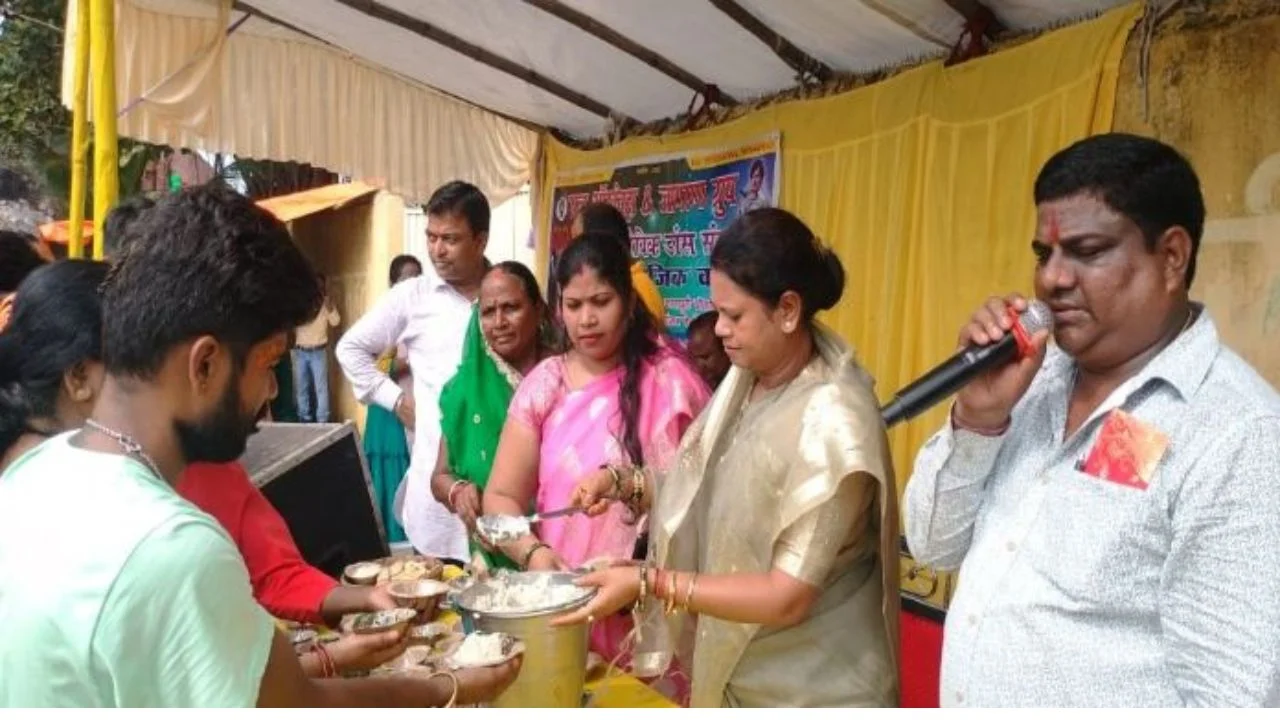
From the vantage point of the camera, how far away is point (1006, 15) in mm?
3211

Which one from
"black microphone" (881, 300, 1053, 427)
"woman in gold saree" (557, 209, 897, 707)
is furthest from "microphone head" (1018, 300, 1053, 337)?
"woman in gold saree" (557, 209, 897, 707)

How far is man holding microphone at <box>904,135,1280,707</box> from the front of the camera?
1.11 metres

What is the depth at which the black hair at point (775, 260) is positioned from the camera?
182cm

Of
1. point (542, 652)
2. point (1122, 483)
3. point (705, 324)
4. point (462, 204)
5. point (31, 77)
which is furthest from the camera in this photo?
point (31, 77)

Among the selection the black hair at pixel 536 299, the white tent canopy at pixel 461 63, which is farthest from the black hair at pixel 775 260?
the white tent canopy at pixel 461 63

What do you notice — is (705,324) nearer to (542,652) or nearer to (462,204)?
(462,204)

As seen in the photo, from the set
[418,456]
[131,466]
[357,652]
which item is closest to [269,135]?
[418,456]

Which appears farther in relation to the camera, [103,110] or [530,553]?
[103,110]

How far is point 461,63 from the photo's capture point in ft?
16.1

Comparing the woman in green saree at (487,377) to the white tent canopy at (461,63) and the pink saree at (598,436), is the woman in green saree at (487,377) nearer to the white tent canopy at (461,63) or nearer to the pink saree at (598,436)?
the pink saree at (598,436)

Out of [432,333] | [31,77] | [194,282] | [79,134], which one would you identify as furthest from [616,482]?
[31,77]

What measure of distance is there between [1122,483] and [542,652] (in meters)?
0.88

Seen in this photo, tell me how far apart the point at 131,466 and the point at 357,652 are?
2.28 feet

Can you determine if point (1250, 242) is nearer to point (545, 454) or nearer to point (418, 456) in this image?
point (545, 454)
